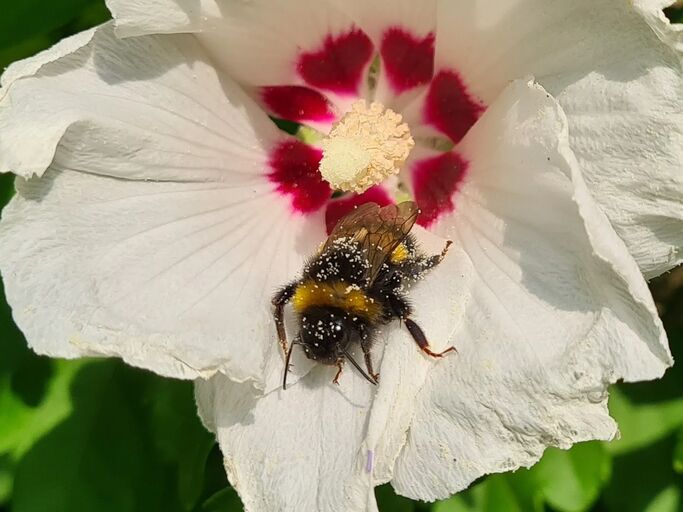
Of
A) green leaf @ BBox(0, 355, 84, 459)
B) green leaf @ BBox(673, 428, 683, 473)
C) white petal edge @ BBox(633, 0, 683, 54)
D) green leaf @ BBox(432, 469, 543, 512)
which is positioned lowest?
green leaf @ BBox(432, 469, 543, 512)

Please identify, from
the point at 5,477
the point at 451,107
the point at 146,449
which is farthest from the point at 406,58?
the point at 5,477

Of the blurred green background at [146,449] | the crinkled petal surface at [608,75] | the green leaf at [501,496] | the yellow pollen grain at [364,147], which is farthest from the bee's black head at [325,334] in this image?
the green leaf at [501,496]

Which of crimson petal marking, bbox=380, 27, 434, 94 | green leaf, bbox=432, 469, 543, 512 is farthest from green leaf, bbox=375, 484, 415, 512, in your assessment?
crimson petal marking, bbox=380, 27, 434, 94

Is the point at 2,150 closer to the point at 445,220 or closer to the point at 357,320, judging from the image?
the point at 357,320

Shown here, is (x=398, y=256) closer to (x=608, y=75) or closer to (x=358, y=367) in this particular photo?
(x=358, y=367)

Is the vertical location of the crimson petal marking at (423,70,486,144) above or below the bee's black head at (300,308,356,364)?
above

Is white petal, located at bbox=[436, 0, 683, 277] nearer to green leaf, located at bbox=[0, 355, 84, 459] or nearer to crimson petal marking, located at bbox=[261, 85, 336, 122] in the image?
crimson petal marking, located at bbox=[261, 85, 336, 122]

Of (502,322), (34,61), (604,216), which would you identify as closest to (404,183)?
(502,322)

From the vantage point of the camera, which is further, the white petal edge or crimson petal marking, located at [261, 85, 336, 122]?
crimson petal marking, located at [261, 85, 336, 122]
